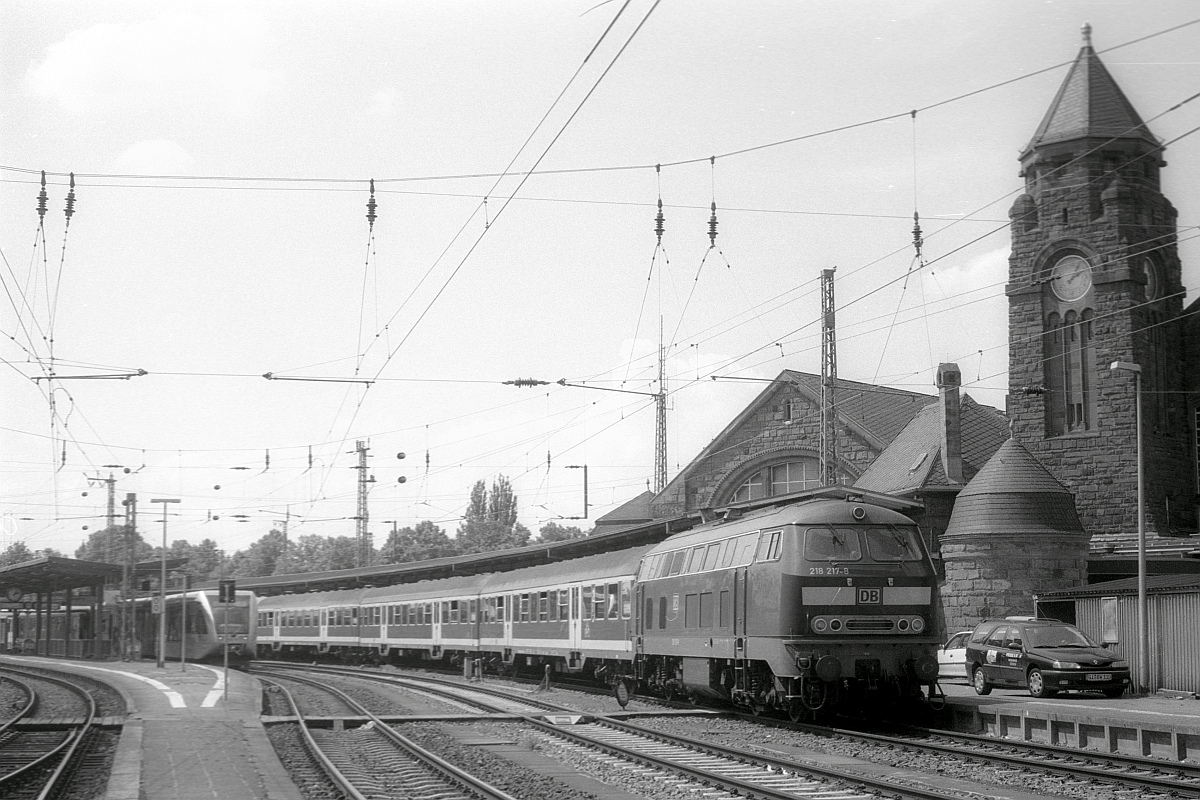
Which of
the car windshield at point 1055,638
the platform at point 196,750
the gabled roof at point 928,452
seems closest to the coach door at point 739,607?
the platform at point 196,750

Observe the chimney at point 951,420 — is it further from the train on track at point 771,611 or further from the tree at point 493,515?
the tree at point 493,515

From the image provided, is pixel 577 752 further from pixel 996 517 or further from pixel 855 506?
pixel 996 517

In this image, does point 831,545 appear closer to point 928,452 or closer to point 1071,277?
point 928,452

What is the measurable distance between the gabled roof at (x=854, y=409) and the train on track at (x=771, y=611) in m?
22.9

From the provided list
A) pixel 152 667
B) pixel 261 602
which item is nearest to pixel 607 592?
pixel 152 667

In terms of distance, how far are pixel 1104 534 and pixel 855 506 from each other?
1005 inches

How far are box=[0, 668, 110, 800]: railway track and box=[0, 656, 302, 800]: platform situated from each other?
1.16 feet

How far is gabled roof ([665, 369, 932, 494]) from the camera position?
170 ft

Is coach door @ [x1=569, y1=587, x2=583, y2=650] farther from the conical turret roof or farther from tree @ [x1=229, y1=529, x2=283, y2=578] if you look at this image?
tree @ [x1=229, y1=529, x2=283, y2=578]

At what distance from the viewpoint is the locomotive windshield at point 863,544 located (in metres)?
18.5

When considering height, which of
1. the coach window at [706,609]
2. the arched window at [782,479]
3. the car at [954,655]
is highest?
the arched window at [782,479]

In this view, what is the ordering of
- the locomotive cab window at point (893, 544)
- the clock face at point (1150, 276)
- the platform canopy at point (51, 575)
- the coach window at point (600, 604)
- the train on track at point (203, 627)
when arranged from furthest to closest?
the platform canopy at point (51, 575)
the clock face at point (1150, 276)
the train on track at point (203, 627)
the coach window at point (600, 604)
the locomotive cab window at point (893, 544)

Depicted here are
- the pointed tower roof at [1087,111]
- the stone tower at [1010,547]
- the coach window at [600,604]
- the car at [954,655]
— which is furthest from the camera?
the pointed tower roof at [1087,111]

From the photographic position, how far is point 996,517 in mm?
37250
